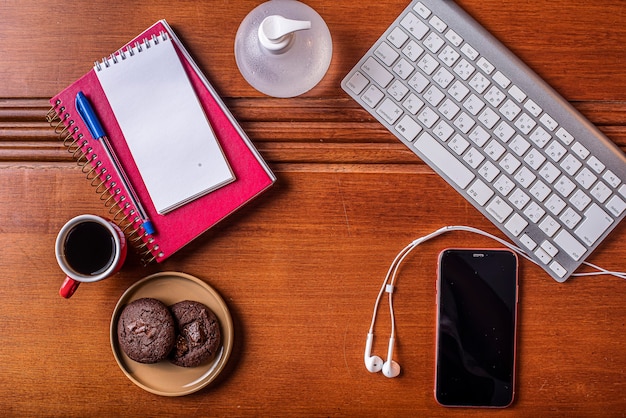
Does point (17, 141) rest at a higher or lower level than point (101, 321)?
higher

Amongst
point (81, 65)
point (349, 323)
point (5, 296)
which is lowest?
point (5, 296)

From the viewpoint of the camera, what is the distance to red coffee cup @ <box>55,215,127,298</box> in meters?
0.71

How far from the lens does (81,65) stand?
0.77 meters

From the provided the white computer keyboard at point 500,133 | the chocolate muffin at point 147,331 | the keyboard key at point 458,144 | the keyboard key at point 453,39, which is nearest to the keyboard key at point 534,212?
the white computer keyboard at point 500,133

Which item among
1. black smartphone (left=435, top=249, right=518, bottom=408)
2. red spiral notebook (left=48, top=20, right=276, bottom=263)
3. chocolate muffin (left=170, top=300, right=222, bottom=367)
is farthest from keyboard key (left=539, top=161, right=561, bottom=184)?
chocolate muffin (left=170, top=300, right=222, bottom=367)

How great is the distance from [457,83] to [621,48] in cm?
22

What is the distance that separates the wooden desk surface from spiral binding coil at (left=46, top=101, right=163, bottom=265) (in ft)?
0.04

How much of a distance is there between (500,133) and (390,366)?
0.32m

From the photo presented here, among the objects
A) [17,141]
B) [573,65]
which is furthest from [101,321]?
[573,65]

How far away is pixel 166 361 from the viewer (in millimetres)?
753

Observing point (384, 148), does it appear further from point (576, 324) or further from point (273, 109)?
point (576, 324)

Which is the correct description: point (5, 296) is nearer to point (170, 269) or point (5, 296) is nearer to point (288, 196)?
point (170, 269)

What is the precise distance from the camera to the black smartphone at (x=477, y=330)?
76cm

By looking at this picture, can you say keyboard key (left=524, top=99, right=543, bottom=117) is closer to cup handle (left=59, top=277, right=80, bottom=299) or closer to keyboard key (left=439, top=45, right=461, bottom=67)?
keyboard key (left=439, top=45, right=461, bottom=67)
